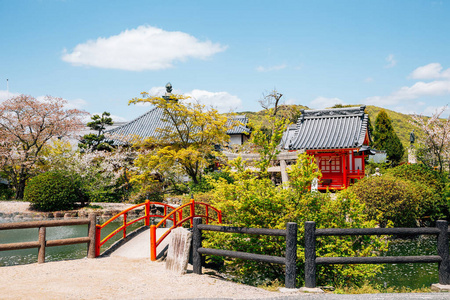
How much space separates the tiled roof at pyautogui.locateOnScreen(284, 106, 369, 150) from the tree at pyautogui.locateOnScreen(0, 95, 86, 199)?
15.3 metres

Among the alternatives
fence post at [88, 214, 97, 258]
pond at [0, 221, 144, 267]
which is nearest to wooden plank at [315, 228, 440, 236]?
fence post at [88, 214, 97, 258]

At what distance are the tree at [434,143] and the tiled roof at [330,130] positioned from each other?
130 inches

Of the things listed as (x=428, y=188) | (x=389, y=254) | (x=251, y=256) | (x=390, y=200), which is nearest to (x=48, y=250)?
(x=251, y=256)

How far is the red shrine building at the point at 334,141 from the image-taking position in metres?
18.9

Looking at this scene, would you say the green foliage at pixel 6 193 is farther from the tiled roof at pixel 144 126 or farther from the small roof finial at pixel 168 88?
the small roof finial at pixel 168 88

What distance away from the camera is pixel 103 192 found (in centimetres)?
2316

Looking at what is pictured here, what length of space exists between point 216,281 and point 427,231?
3576mm

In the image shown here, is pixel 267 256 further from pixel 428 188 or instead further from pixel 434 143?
pixel 434 143

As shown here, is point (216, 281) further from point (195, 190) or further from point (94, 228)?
point (195, 190)

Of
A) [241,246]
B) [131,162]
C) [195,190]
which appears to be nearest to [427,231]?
[241,246]

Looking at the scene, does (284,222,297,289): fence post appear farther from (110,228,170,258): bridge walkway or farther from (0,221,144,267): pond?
(0,221,144,267): pond

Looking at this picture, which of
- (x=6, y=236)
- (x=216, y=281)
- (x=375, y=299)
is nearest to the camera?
(x=375, y=299)

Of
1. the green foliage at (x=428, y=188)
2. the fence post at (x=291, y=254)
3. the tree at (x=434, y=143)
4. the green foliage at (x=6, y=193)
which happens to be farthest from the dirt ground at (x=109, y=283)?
the green foliage at (x=6, y=193)

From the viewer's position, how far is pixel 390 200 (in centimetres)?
1362
